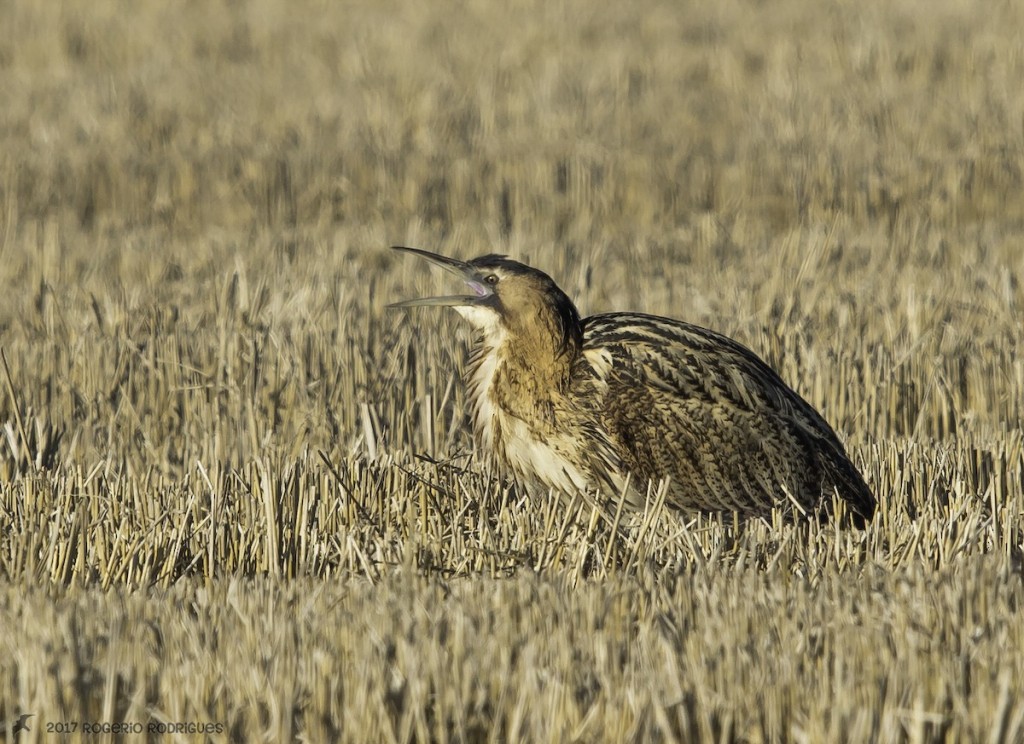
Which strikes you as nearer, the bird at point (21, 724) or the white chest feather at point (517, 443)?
the bird at point (21, 724)

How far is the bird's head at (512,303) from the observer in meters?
5.86

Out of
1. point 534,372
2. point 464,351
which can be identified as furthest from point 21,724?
point 464,351

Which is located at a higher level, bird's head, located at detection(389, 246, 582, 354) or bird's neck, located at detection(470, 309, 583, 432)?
bird's head, located at detection(389, 246, 582, 354)

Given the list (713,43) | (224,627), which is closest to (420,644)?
(224,627)

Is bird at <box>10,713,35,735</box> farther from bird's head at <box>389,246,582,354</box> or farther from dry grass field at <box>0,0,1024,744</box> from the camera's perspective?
bird's head at <box>389,246,582,354</box>

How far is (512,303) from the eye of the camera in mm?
5938

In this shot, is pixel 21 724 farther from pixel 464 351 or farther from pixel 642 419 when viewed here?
pixel 464 351

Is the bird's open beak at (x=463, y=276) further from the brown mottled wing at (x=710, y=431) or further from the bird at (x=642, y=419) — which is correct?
the brown mottled wing at (x=710, y=431)

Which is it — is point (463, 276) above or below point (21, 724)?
above

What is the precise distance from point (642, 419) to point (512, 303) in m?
0.68

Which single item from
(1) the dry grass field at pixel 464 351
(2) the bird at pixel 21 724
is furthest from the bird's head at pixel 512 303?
(2) the bird at pixel 21 724

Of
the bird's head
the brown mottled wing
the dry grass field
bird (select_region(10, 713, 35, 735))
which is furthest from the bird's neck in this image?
bird (select_region(10, 713, 35, 735))

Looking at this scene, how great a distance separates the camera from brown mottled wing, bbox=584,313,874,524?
5.74 m

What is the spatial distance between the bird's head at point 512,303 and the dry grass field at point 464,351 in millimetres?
611
